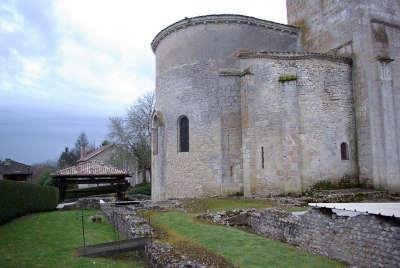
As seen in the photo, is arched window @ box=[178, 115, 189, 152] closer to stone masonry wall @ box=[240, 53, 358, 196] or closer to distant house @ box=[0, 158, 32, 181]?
stone masonry wall @ box=[240, 53, 358, 196]

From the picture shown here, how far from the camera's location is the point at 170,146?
21.9 metres

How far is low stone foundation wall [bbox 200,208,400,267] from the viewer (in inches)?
284

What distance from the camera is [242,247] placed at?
354 inches

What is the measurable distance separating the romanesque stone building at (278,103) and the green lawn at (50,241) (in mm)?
7350

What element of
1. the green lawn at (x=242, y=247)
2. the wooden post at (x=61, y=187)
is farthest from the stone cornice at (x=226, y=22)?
the green lawn at (x=242, y=247)

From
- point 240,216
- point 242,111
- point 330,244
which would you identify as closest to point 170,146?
point 242,111

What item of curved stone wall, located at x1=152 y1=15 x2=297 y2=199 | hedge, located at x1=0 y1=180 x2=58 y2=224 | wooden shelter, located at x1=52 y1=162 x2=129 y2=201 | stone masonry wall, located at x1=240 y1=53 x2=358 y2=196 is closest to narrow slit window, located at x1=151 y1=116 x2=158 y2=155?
curved stone wall, located at x1=152 y1=15 x2=297 y2=199

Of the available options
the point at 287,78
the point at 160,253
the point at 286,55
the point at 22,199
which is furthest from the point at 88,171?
the point at 160,253

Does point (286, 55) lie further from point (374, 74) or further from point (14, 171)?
point (14, 171)

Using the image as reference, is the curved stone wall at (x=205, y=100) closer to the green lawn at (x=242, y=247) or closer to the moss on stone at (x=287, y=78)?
the moss on stone at (x=287, y=78)

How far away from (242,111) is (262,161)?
289 centimetres

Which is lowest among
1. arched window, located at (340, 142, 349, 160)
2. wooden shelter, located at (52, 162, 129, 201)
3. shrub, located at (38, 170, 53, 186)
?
shrub, located at (38, 170, 53, 186)

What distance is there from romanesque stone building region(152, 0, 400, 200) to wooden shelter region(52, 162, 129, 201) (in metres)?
3.86

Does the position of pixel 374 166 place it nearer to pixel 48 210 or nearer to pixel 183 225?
pixel 183 225
